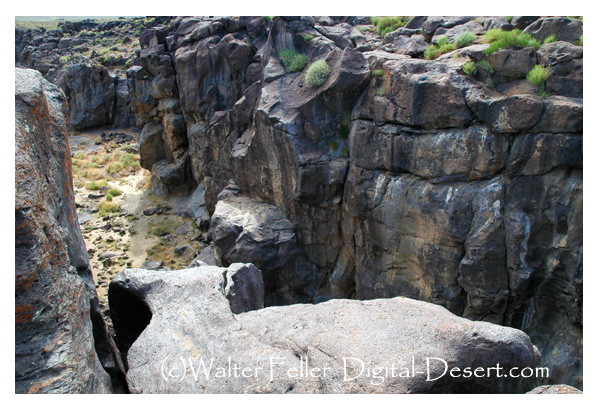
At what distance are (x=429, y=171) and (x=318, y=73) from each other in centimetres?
532

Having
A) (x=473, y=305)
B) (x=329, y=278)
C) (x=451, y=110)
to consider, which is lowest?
(x=329, y=278)

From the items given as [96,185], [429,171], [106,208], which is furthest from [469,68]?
[96,185]

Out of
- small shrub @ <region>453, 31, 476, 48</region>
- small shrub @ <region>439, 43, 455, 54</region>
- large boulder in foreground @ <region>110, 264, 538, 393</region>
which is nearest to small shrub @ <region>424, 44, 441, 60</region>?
small shrub @ <region>439, 43, 455, 54</region>

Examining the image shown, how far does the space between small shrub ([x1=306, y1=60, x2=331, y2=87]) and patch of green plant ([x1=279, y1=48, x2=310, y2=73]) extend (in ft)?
4.24

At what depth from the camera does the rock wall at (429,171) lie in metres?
11.1

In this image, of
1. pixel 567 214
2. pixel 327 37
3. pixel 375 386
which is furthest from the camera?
pixel 327 37

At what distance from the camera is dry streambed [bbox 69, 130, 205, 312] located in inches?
756

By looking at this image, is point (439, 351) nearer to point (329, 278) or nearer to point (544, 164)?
point (544, 164)

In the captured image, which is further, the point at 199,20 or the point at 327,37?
the point at 199,20

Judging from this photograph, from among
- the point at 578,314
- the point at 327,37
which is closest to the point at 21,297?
the point at 578,314

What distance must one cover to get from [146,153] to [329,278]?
53.7 feet

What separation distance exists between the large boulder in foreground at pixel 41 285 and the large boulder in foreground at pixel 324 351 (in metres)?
1.03

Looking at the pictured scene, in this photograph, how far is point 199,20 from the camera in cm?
2327

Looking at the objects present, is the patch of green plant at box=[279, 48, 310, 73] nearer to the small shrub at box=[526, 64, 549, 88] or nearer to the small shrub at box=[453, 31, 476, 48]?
the small shrub at box=[453, 31, 476, 48]
